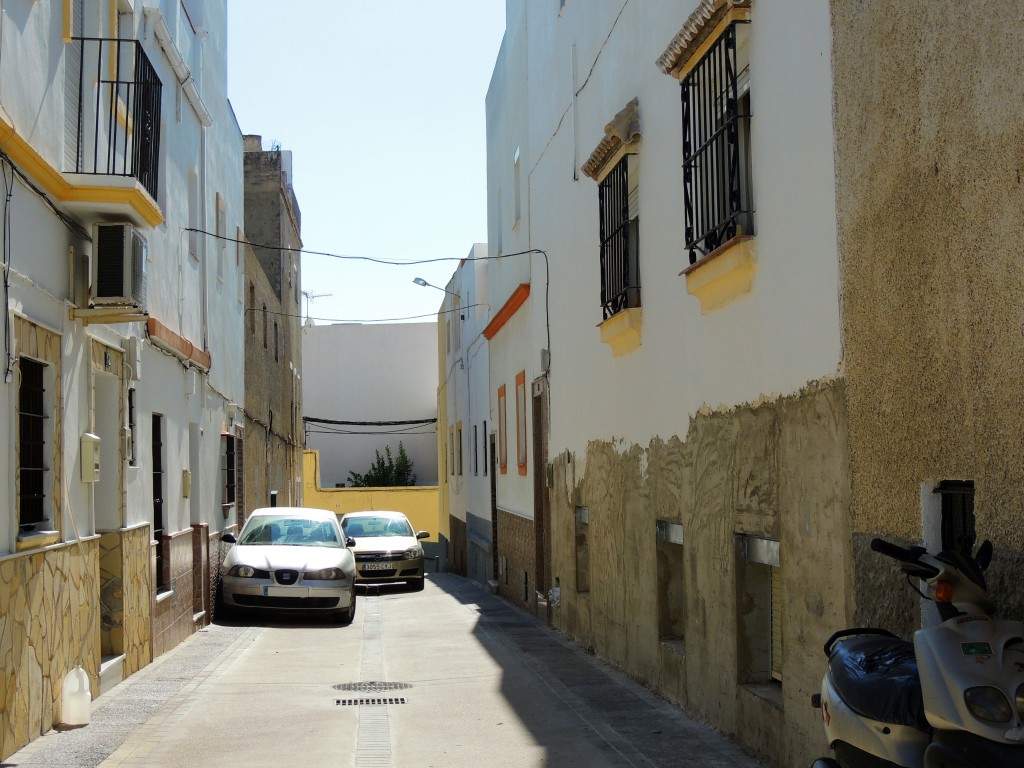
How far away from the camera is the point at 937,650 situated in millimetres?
4055

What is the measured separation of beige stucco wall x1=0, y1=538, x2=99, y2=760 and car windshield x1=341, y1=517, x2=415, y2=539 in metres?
14.8

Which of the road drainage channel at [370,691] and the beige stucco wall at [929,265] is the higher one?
the beige stucco wall at [929,265]

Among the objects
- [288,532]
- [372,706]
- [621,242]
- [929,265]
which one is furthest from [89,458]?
[288,532]

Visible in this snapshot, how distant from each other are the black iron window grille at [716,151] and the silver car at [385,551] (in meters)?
14.9

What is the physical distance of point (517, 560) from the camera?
Answer: 65.0 ft

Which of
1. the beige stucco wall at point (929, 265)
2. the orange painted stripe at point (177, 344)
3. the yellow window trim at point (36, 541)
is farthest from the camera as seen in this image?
the orange painted stripe at point (177, 344)

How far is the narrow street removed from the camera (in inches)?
304

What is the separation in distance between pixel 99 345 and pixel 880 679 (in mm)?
7316

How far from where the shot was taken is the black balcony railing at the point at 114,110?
9.30 m

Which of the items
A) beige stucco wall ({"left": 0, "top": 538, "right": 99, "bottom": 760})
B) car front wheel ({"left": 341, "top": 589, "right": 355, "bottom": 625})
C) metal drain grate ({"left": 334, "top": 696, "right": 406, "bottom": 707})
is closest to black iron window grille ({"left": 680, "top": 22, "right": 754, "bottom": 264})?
metal drain grate ({"left": 334, "top": 696, "right": 406, "bottom": 707})

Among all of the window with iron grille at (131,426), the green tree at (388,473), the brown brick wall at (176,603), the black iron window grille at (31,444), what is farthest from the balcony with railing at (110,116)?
the green tree at (388,473)

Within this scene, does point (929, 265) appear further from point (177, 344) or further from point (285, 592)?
point (285, 592)

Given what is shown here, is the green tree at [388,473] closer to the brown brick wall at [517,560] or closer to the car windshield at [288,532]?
the brown brick wall at [517,560]

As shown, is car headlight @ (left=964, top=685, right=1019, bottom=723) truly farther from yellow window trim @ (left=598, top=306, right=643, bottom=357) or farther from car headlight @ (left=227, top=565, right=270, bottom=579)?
car headlight @ (left=227, top=565, right=270, bottom=579)
